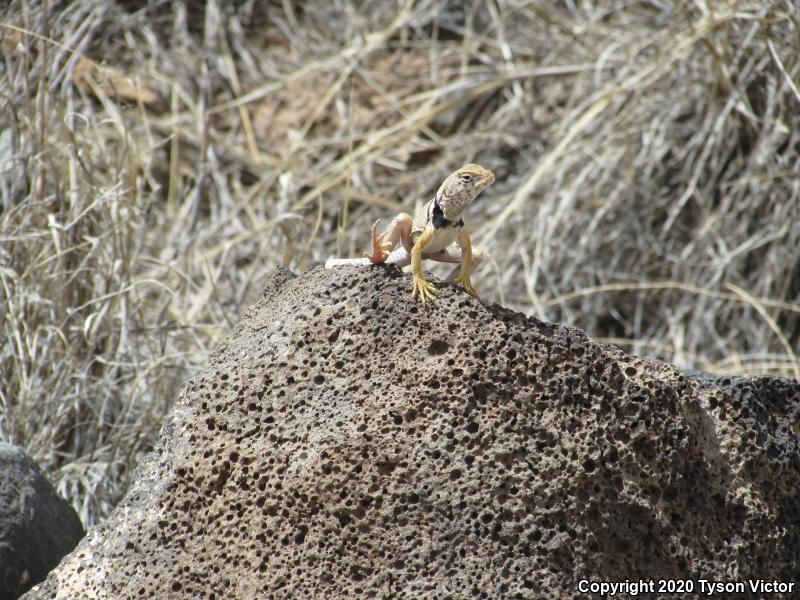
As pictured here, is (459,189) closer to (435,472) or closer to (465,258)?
(465,258)

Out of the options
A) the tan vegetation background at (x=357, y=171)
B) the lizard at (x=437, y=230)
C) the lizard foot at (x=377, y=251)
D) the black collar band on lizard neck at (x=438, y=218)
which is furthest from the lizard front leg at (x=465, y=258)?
the tan vegetation background at (x=357, y=171)

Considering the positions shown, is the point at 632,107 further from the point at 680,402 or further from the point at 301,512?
the point at 301,512

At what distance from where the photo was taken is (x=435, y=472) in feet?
7.52

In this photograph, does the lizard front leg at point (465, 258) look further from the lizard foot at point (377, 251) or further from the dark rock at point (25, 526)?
the dark rock at point (25, 526)

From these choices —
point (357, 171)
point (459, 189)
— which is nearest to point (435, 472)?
point (459, 189)

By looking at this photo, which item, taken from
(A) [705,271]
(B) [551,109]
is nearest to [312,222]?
(B) [551,109]

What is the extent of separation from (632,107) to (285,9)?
3.12m

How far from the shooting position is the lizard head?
2605mm

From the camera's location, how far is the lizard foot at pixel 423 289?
244 centimetres

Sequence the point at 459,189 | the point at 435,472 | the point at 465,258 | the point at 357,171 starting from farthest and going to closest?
the point at 357,171 < the point at 465,258 < the point at 459,189 < the point at 435,472

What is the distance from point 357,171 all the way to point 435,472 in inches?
185

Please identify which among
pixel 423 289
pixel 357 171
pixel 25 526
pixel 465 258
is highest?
pixel 423 289

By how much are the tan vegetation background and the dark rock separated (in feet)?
2.32

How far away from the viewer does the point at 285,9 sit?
25.8ft
